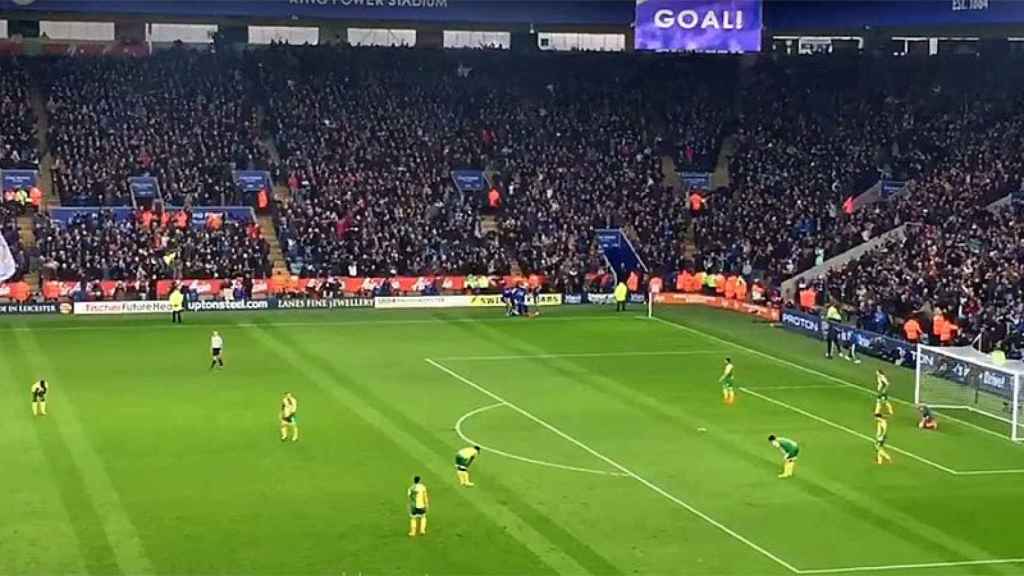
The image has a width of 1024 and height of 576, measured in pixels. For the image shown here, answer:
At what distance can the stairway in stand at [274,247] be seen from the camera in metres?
60.9

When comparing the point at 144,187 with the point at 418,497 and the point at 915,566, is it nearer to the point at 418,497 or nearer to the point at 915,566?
the point at 418,497

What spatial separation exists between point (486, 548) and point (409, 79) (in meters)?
48.9

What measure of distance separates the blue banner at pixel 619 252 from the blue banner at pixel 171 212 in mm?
14521

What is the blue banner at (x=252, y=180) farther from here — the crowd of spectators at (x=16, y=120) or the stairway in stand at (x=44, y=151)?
the crowd of spectators at (x=16, y=120)

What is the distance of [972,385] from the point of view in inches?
1553

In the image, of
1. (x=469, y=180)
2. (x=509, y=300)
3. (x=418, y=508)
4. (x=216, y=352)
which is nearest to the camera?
(x=418, y=508)

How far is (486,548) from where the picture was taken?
88.6 feet

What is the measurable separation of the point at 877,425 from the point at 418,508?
12.9 meters

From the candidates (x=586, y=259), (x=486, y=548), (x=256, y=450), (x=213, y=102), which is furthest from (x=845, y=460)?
(x=213, y=102)

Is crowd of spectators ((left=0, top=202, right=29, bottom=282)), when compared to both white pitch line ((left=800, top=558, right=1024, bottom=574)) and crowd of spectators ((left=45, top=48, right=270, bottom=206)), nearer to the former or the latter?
crowd of spectators ((left=45, top=48, right=270, bottom=206))

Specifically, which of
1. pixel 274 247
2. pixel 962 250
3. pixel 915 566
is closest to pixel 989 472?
pixel 915 566

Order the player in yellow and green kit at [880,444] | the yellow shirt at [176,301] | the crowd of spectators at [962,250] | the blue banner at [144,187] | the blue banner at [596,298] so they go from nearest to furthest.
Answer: the player in yellow and green kit at [880,444] < the crowd of spectators at [962,250] < the yellow shirt at [176,301] < the blue banner at [596,298] < the blue banner at [144,187]

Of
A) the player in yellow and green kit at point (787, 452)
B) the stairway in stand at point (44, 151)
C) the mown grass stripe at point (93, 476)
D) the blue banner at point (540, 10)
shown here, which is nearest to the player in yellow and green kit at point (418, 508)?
the mown grass stripe at point (93, 476)

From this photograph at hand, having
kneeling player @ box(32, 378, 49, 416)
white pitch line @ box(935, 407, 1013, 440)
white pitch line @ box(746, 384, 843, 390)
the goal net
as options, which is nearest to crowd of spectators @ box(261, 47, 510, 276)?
white pitch line @ box(746, 384, 843, 390)
